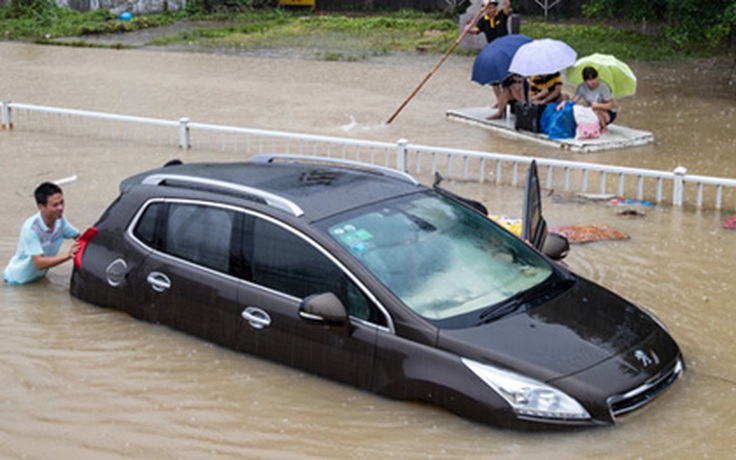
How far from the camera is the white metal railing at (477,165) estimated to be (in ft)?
36.8

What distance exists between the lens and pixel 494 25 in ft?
56.6

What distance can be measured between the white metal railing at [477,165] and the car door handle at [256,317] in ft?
17.3

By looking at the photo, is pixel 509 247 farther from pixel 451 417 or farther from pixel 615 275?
pixel 615 275

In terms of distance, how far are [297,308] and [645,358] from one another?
210cm

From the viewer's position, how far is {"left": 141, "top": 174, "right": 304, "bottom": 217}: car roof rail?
6676 millimetres

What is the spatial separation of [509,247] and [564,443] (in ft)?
5.47

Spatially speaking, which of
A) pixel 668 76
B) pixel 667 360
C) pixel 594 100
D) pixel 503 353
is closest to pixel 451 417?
pixel 503 353

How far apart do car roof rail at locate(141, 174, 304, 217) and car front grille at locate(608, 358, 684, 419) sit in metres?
2.22

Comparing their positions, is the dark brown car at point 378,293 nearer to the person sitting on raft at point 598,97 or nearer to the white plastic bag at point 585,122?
the white plastic bag at point 585,122

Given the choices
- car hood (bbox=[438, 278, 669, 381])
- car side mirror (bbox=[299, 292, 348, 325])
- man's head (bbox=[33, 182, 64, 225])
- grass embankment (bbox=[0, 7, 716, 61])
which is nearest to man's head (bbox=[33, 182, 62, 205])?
man's head (bbox=[33, 182, 64, 225])

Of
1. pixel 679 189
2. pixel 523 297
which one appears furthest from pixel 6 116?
pixel 523 297

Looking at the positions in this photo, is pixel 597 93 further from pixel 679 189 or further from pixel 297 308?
pixel 297 308

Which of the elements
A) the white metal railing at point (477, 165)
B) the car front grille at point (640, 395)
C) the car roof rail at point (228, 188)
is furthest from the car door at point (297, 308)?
the white metal railing at point (477, 165)

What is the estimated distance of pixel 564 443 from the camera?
5742 mm
